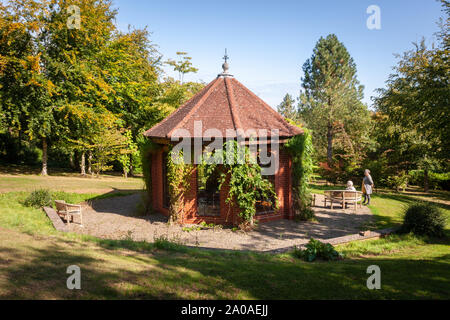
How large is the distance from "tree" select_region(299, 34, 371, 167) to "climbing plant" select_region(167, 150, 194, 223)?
688 inches

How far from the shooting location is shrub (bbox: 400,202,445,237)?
9.83 meters

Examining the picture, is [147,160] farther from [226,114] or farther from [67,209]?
[226,114]

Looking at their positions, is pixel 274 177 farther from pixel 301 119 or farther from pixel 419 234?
pixel 301 119

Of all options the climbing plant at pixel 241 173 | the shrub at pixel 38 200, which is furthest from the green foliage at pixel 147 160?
the shrub at pixel 38 200

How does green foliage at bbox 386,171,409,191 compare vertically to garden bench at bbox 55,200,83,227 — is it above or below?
above

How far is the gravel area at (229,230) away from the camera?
966 centimetres

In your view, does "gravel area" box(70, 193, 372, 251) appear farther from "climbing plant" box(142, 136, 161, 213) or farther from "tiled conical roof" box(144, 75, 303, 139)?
"tiled conical roof" box(144, 75, 303, 139)

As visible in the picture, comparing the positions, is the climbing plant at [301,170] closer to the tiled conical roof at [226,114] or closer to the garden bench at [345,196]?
the tiled conical roof at [226,114]

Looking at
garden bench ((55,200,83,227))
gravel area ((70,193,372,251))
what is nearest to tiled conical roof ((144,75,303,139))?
gravel area ((70,193,372,251))

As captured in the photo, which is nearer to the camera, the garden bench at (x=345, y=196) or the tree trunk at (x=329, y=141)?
the garden bench at (x=345, y=196)

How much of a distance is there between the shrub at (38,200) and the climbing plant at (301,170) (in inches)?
446

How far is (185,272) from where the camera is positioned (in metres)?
5.63

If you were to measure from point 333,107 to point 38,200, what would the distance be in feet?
85.4

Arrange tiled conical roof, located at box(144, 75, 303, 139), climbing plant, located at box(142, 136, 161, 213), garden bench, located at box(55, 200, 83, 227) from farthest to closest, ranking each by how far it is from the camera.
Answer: climbing plant, located at box(142, 136, 161, 213) < tiled conical roof, located at box(144, 75, 303, 139) < garden bench, located at box(55, 200, 83, 227)
